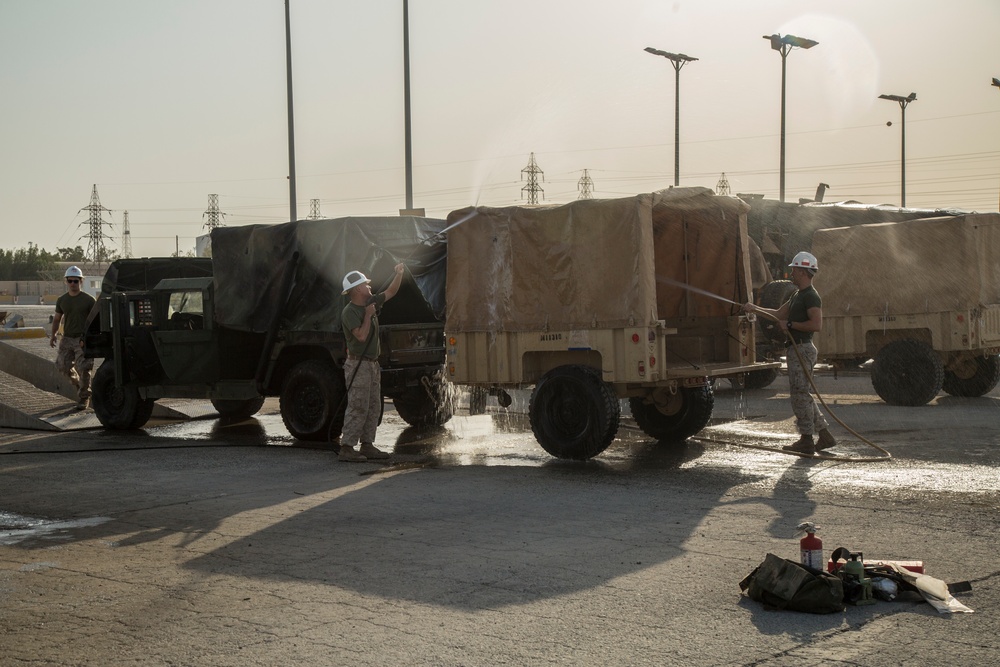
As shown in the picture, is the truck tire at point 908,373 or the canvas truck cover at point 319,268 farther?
the truck tire at point 908,373

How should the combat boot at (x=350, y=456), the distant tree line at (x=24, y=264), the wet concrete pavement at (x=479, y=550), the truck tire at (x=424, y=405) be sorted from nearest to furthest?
1. the wet concrete pavement at (x=479, y=550)
2. the combat boot at (x=350, y=456)
3. the truck tire at (x=424, y=405)
4. the distant tree line at (x=24, y=264)

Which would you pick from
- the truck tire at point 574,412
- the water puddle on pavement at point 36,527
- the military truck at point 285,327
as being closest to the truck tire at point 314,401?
the military truck at point 285,327

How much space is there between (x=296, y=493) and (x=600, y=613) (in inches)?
188

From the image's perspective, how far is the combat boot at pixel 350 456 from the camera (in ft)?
39.5

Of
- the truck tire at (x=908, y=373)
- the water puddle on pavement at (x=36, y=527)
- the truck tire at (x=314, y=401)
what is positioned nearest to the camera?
the water puddle on pavement at (x=36, y=527)

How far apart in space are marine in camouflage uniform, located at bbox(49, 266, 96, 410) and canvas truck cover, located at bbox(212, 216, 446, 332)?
3862mm

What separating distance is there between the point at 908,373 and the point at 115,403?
11210mm

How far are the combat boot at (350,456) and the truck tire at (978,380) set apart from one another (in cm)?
941

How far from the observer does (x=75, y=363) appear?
17.8 meters

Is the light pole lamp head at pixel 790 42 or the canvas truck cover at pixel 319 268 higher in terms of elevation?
the light pole lamp head at pixel 790 42

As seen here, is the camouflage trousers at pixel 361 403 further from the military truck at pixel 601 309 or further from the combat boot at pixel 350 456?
the military truck at pixel 601 309

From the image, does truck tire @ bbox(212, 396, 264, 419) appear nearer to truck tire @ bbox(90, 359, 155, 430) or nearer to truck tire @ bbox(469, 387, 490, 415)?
truck tire @ bbox(90, 359, 155, 430)

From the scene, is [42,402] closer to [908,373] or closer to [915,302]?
[908,373]

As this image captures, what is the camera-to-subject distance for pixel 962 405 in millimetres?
16047
